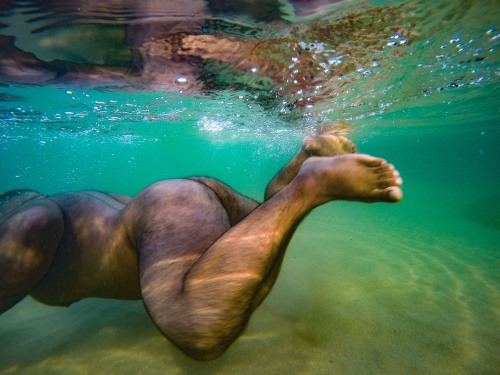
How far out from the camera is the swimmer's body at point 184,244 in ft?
6.06

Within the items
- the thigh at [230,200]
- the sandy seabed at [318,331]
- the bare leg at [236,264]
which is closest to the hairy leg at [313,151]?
the thigh at [230,200]

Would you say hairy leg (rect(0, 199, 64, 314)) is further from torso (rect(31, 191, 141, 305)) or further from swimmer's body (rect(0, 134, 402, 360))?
torso (rect(31, 191, 141, 305))

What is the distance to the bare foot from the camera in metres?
1.83

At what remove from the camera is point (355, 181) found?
187 cm

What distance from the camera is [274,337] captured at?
306cm

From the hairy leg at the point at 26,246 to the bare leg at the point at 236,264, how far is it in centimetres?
156

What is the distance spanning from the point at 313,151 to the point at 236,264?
213cm

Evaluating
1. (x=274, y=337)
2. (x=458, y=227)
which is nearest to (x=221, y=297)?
(x=274, y=337)

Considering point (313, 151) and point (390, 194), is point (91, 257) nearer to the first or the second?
point (313, 151)

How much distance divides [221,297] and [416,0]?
7337 millimetres

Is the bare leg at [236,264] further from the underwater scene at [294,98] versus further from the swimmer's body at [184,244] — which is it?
the underwater scene at [294,98]

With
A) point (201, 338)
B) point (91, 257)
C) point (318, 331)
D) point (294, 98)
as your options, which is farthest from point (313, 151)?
point (294, 98)

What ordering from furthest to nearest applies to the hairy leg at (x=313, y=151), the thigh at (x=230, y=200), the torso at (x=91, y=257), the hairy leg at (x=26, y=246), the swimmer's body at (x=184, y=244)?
the hairy leg at (x=313, y=151), the thigh at (x=230, y=200), the torso at (x=91, y=257), the hairy leg at (x=26, y=246), the swimmer's body at (x=184, y=244)

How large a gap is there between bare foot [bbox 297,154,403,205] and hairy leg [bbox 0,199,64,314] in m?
3.00
